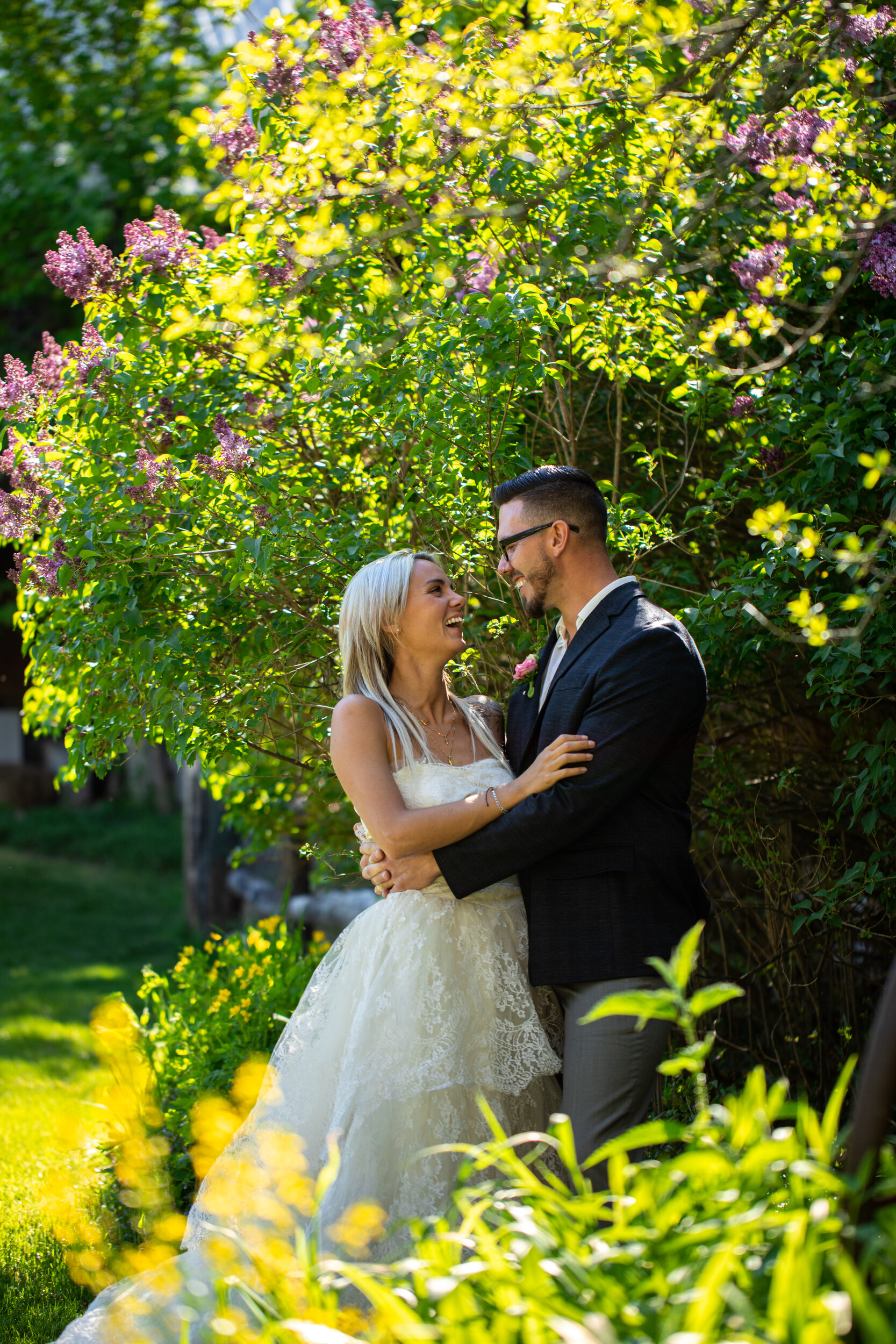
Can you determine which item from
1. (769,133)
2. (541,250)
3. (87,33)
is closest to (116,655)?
(541,250)

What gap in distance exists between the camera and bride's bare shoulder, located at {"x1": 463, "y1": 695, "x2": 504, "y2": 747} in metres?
3.37

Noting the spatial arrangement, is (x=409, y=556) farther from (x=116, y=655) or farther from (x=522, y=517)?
(x=116, y=655)

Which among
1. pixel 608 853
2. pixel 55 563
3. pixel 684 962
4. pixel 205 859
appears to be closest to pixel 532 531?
pixel 608 853

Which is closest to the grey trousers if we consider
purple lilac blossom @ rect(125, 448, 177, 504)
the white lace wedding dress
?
the white lace wedding dress

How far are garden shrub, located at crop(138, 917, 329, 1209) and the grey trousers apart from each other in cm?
158

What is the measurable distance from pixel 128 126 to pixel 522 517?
12.8 metres

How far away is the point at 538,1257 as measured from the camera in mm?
1557

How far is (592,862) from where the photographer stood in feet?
8.66

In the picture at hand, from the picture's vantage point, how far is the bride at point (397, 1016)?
2703 mm

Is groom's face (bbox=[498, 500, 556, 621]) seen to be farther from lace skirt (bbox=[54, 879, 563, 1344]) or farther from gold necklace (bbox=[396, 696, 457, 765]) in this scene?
lace skirt (bbox=[54, 879, 563, 1344])

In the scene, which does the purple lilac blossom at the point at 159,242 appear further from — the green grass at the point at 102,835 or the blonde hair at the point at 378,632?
the green grass at the point at 102,835

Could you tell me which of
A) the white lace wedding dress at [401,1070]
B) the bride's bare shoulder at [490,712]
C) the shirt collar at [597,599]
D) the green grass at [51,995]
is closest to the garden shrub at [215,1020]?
the green grass at [51,995]

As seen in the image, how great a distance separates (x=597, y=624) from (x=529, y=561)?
0.26m

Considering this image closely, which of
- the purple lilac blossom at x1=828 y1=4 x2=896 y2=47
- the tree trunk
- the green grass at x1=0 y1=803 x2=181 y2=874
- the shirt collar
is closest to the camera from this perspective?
the shirt collar
